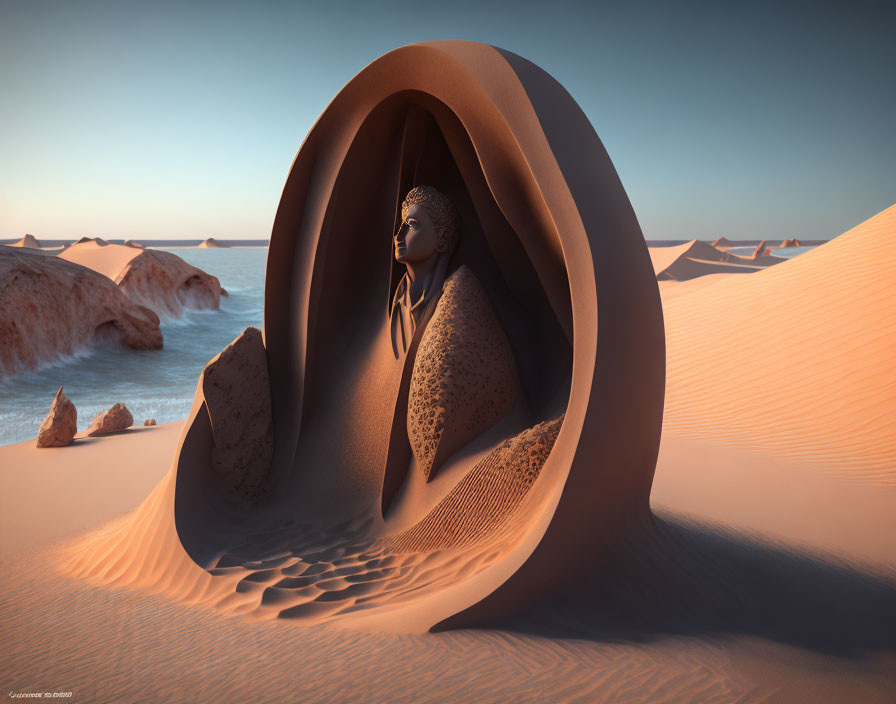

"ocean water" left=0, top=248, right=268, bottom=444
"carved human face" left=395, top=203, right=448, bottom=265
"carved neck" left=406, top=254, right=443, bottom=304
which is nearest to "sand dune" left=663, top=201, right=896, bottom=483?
"carved neck" left=406, top=254, right=443, bottom=304

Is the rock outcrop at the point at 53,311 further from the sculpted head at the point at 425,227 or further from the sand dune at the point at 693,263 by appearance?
the sand dune at the point at 693,263

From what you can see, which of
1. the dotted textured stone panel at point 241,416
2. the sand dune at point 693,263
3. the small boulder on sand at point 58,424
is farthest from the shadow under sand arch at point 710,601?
the sand dune at point 693,263

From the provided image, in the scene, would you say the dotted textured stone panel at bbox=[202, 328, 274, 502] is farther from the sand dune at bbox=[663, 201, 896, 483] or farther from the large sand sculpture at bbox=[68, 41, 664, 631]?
the sand dune at bbox=[663, 201, 896, 483]

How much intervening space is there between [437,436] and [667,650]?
1.76m

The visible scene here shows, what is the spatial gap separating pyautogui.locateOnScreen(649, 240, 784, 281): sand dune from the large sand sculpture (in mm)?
24574

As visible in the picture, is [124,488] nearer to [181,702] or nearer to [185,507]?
[185,507]

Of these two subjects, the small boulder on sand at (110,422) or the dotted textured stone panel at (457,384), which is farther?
the small boulder on sand at (110,422)

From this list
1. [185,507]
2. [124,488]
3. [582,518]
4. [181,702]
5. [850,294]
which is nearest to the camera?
[181,702]

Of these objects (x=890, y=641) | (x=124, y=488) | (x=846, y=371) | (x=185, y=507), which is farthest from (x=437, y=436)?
(x=846, y=371)

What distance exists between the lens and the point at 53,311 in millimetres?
13430

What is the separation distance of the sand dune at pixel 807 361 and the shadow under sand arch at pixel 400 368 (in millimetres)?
5144

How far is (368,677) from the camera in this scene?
2.18 meters

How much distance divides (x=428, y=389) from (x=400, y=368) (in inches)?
21.7

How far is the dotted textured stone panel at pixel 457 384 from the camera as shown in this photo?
3652mm
